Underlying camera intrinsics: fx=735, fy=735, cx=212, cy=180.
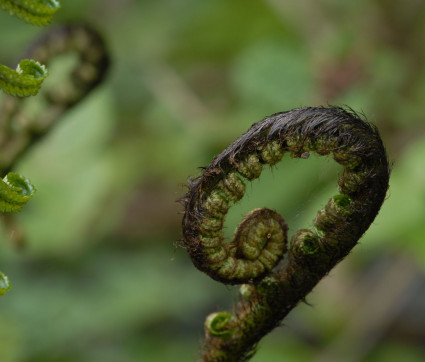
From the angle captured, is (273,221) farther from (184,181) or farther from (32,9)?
(184,181)

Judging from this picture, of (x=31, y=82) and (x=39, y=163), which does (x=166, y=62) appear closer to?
(x=39, y=163)

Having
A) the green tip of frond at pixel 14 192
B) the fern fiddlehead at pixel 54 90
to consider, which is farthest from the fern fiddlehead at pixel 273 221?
the fern fiddlehead at pixel 54 90

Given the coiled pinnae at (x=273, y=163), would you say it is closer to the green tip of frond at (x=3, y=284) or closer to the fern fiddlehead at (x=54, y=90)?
the green tip of frond at (x=3, y=284)

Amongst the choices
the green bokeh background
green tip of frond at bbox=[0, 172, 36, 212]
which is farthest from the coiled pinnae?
the green bokeh background

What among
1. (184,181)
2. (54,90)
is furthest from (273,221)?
(184,181)

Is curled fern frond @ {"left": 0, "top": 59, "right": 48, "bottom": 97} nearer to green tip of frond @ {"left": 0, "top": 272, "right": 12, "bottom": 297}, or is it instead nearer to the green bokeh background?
green tip of frond @ {"left": 0, "top": 272, "right": 12, "bottom": 297}

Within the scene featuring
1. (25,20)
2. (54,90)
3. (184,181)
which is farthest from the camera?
(184,181)

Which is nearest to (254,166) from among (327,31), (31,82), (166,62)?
(31,82)
